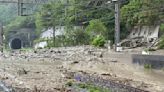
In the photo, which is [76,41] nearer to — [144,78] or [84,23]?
[84,23]

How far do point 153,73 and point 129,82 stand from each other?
4402 millimetres

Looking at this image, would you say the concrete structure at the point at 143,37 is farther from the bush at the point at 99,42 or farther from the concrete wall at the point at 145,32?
the bush at the point at 99,42

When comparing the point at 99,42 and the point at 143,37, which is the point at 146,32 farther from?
the point at 99,42

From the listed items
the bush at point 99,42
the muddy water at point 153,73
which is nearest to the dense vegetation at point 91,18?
the bush at point 99,42

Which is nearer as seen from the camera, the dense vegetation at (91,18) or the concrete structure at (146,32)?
the dense vegetation at (91,18)

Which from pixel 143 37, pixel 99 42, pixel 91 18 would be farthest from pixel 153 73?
pixel 91 18

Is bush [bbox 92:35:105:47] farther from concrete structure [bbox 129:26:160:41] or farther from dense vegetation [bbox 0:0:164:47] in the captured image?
concrete structure [bbox 129:26:160:41]

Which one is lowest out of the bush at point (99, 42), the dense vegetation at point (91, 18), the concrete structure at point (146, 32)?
the bush at point (99, 42)

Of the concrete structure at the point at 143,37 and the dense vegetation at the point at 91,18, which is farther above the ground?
the dense vegetation at the point at 91,18

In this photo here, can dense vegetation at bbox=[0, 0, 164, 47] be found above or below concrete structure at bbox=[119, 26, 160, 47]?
above

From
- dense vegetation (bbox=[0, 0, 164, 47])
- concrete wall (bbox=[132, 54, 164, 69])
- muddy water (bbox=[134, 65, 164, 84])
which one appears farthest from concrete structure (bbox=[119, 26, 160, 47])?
muddy water (bbox=[134, 65, 164, 84])

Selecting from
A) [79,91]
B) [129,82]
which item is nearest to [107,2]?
[129,82]

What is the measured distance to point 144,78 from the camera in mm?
19125

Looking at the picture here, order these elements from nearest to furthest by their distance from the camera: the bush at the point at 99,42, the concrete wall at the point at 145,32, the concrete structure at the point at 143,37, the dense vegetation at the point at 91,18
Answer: the concrete structure at the point at 143,37 < the dense vegetation at the point at 91,18 < the concrete wall at the point at 145,32 < the bush at the point at 99,42
